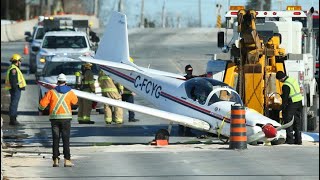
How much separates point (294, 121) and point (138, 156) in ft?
14.9

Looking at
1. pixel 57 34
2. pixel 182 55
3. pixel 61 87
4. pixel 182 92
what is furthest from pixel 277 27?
pixel 182 55

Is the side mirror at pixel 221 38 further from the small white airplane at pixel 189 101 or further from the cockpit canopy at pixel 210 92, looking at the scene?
the cockpit canopy at pixel 210 92

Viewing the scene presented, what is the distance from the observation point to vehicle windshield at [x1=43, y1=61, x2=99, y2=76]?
33869 millimetres

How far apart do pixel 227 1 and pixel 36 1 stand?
270ft

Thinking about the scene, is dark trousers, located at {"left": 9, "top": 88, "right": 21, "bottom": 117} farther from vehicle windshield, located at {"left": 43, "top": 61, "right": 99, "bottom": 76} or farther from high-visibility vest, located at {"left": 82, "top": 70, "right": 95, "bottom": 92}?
vehicle windshield, located at {"left": 43, "top": 61, "right": 99, "bottom": 76}

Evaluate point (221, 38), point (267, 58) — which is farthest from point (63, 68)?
point (267, 58)

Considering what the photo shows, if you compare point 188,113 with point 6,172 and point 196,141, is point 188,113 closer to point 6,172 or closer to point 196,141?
point 196,141

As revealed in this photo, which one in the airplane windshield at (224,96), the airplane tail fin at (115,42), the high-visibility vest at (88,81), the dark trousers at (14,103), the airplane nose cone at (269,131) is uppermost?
the airplane tail fin at (115,42)

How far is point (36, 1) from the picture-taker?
109 m

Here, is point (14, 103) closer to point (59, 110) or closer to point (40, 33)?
point (59, 110)

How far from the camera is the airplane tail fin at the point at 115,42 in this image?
29766 mm

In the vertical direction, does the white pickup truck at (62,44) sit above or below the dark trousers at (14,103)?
above

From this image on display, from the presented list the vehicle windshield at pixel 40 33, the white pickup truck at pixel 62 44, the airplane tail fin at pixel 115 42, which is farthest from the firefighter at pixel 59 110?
the vehicle windshield at pixel 40 33

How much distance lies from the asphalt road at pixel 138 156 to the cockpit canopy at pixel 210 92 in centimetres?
99
